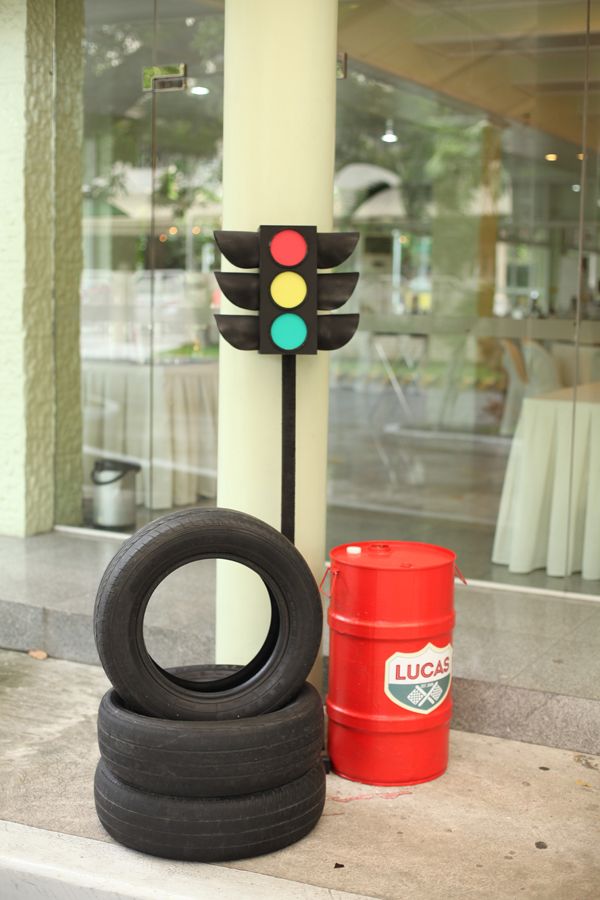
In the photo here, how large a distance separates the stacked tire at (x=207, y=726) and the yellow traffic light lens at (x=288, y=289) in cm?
68

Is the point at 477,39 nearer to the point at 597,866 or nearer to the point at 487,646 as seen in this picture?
the point at 487,646

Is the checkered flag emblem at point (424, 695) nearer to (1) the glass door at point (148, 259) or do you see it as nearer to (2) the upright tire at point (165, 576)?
(2) the upright tire at point (165, 576)

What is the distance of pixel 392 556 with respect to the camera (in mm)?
3615

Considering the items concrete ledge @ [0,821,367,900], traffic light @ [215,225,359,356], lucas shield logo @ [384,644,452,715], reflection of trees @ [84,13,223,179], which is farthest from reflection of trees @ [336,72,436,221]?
concrete ledge @ [0,821,367,900]

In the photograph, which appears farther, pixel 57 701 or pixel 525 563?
pixel 525 563

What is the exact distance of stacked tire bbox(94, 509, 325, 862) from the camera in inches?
119

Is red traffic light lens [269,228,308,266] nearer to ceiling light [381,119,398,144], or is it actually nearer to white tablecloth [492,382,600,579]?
white tablecloth [492,382,600,579]

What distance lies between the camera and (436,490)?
7.54 meters

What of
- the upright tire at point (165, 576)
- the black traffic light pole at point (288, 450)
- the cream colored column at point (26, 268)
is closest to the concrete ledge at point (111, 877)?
the upright tire at point (165, 576)

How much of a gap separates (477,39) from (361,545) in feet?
13.8

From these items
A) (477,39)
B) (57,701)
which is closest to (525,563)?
(57,701)

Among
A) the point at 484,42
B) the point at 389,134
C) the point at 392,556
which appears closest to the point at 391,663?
the point at 392,556

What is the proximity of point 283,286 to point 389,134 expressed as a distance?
7727 millimetres

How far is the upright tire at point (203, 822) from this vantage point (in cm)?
303
